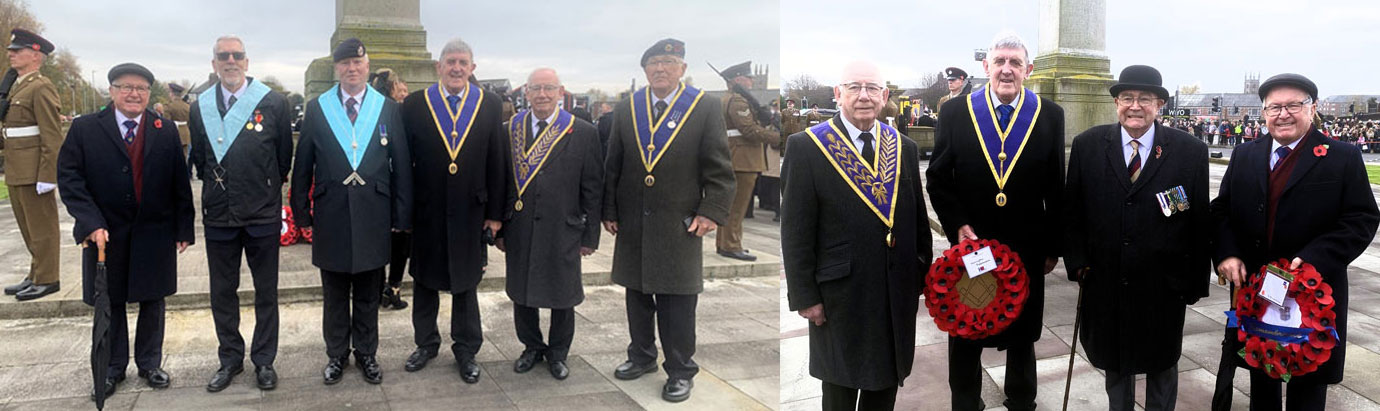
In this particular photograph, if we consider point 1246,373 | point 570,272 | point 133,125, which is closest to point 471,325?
point 570,272

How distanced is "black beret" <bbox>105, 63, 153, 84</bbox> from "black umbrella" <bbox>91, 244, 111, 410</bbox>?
0.71 meters

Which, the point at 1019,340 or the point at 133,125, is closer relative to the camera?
the point at 1019,340

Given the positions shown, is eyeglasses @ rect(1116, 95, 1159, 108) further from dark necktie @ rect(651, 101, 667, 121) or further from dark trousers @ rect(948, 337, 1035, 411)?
dark necktie @ rect(651, 101, 667, 121)

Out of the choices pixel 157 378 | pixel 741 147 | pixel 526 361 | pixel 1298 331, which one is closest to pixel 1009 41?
pixel 1298 331

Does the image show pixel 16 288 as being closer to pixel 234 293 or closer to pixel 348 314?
pixel 234 293

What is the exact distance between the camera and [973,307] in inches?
128

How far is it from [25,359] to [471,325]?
212cm

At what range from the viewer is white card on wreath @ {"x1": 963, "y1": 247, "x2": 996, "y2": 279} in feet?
10.5

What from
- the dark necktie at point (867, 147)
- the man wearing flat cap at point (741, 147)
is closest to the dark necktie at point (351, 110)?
the dark necktie at point (867, 147)

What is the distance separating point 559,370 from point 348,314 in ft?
3.28

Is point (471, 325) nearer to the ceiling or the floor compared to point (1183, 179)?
nearer to the floor

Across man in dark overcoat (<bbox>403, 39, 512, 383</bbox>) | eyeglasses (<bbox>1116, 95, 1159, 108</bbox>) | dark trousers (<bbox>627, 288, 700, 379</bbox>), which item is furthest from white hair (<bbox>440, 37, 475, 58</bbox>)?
eyeglasses (<bbox>1116, 95, 1159, 108</bbox>)

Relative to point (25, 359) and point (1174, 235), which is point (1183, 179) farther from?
point (25, 359)

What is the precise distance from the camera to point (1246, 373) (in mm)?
4504
